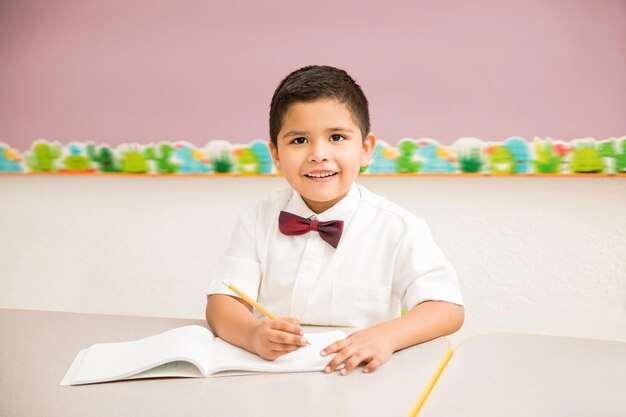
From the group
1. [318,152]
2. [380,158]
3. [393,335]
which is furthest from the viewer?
[380,158]

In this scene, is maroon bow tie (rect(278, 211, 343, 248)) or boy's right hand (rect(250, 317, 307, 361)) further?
maroon bow tie (rect(278, 211, 343, 248))

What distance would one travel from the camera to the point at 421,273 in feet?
4.20

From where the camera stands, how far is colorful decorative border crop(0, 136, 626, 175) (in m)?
1.87

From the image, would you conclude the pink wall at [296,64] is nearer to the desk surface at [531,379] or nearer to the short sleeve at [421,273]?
the short sleeve at [421,273]

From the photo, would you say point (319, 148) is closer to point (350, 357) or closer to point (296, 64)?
point (350, 357)

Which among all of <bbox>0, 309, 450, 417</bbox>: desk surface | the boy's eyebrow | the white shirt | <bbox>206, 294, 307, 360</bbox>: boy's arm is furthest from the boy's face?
<bbox>0, 309, 450, 417</bbox>: desk surface

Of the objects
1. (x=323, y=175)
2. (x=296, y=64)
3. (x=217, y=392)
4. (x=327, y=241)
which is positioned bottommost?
(x=217, y=392)

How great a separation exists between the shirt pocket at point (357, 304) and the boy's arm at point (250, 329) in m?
0.19

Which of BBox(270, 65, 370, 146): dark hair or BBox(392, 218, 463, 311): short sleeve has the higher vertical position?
BBox(270, 65, 370, 146): dark hair

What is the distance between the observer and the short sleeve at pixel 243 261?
1.39 metres

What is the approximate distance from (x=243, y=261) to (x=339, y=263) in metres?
0.20

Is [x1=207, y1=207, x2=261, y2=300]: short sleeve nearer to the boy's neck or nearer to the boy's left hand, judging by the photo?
the boy's neck

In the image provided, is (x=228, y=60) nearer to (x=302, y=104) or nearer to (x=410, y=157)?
(x=410, y=157)

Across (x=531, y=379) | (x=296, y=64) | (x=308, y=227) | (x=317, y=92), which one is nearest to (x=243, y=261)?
(x=308, y=227)
